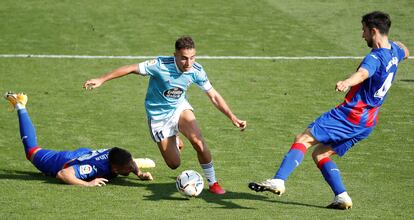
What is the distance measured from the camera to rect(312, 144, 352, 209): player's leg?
10320 mm

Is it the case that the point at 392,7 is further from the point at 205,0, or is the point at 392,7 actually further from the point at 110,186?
the point at 110,186

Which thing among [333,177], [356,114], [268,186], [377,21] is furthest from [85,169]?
[377,21]

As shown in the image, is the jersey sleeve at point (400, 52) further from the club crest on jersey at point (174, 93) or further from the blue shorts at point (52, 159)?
the blue shorts at point (52, 159)

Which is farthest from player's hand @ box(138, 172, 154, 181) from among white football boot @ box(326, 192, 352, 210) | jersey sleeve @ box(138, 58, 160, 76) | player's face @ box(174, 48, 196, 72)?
white football boot @ box(326, 192, 352, 210)

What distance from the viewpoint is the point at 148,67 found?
11.1 m

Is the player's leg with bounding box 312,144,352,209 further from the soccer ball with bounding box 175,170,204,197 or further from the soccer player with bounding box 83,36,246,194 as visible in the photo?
the soccer ball with bounding box 175,170,204,197

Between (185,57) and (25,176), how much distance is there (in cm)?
271

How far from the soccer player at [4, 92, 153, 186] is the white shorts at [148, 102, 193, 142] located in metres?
0.47

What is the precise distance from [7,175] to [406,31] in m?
11.6

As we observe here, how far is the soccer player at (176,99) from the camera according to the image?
36.1 feet

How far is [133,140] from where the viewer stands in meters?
13.7

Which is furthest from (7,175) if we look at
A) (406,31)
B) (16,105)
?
(406,31)

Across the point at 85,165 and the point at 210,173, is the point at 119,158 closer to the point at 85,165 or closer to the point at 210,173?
the point at 85,165

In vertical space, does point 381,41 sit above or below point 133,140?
above
